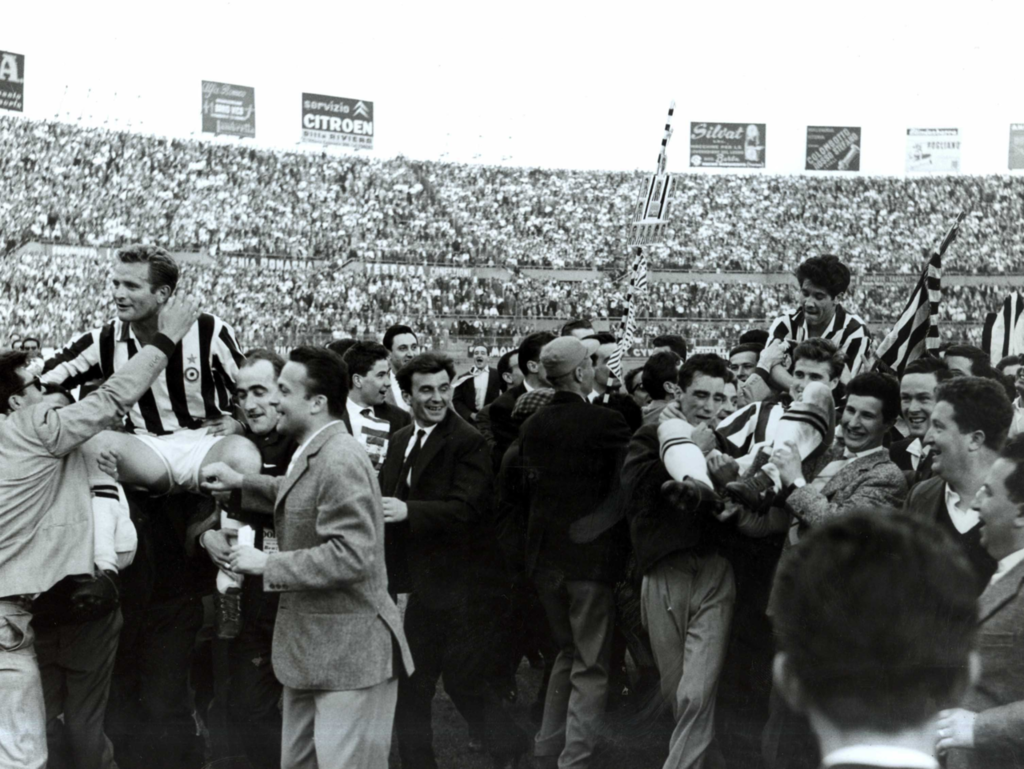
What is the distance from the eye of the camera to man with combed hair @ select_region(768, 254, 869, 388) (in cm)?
511

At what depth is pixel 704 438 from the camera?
4.19m

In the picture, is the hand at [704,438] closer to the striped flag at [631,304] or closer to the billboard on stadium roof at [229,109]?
the striped flag at [631,304]

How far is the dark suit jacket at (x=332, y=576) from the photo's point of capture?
10.3 ft

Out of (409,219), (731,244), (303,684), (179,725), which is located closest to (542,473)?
(303,684)

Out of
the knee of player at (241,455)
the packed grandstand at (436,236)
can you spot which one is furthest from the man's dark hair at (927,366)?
the packed grandstand at (436,236)

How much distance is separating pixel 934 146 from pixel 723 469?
3367mm

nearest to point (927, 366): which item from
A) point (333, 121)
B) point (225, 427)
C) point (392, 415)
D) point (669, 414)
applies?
point (669, 414)

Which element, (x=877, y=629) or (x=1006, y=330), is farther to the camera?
(x=1006, y=330)

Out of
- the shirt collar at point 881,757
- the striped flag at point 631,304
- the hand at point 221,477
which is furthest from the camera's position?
the striped flag at point 631,304

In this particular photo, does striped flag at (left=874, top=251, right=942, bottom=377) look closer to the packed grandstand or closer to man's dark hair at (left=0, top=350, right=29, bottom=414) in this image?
man's dark hair at (left=0, top=350, right=29, bottom=414)

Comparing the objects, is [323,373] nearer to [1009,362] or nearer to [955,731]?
[955,731]

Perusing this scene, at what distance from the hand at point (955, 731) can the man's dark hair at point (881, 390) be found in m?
1.62

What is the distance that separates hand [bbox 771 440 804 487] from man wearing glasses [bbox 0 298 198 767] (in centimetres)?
226

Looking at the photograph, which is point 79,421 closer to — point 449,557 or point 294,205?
point 449,557
